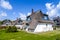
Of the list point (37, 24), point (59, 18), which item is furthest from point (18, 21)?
point (37, 24)

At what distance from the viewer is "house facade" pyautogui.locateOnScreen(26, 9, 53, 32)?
7951cm

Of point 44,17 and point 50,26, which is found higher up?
point 44,17

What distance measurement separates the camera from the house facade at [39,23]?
79512 mm

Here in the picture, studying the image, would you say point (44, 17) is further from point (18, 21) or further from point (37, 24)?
point (18, 21)

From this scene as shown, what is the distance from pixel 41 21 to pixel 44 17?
765cm

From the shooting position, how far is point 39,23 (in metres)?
79.5

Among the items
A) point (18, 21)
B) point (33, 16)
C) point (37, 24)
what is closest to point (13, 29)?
point (37, 24)

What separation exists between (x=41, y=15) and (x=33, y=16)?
15.5 feet

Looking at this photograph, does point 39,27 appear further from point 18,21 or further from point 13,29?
point 18,21

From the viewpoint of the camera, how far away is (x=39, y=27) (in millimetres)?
Result: 79250

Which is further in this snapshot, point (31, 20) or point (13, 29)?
point (31, 20)

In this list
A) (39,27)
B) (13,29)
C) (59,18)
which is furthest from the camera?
(59,18)

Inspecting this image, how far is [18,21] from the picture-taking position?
129125 millimetres

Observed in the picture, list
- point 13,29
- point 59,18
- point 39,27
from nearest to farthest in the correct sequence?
point 13,29 → point 39,27 → point 59,18
